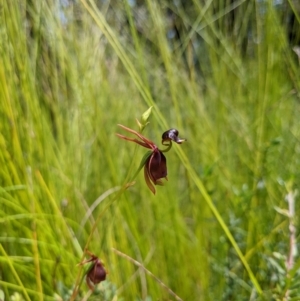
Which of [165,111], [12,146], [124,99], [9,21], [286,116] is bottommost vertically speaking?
[286,116]

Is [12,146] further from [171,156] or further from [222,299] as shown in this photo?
[171,156]

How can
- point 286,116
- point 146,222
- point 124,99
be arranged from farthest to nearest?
point 124,99 → point 286,116 → point 146,222

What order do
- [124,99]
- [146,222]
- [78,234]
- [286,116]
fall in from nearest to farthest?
1. [78,234]
2. [146,222]
3. [286,116]
4. [124,99]

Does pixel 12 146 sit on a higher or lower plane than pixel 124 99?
higher

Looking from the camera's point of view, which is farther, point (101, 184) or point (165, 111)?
point (165, 111)

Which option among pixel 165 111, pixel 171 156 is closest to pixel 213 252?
pixel 171 156

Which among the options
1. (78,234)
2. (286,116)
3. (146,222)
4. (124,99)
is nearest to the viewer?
(78,234)

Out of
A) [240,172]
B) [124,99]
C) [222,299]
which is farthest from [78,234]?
[124,99]

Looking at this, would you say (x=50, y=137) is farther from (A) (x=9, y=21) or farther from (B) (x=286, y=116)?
(B) (x=286, y=116)

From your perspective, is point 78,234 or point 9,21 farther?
point 78,234
